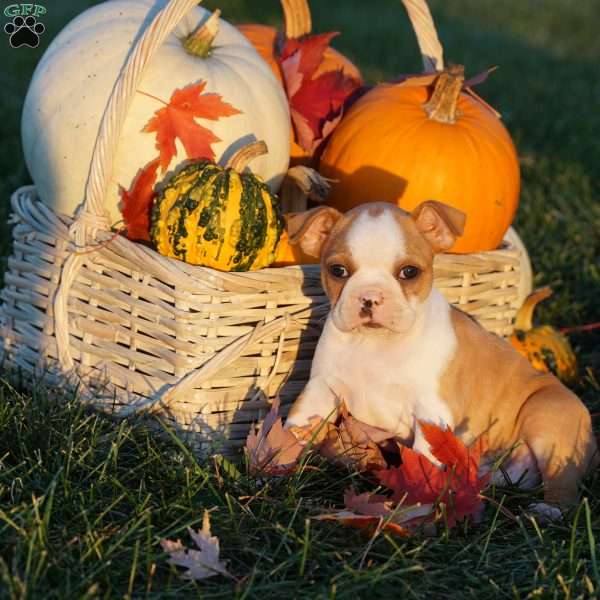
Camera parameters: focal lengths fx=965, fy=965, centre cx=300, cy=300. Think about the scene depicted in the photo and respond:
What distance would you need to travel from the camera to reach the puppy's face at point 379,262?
310cm

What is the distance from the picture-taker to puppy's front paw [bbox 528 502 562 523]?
122 inches

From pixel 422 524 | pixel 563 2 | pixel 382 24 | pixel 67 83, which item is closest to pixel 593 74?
pixel 382 24

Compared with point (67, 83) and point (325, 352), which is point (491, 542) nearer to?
point (325, 352)

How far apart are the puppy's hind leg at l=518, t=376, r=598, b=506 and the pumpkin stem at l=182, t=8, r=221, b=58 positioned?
6.14 ft

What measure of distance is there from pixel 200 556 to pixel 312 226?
4.20ft

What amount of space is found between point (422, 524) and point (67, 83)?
2182 mm

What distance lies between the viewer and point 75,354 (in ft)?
12.4

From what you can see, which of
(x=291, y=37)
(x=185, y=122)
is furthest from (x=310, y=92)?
(x=185, y=122)

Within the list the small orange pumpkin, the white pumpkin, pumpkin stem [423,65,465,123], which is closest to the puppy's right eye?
the white pumpkin

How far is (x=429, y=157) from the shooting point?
13.0ft

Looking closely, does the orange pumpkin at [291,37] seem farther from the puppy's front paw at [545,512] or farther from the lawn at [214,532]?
the puppy's front paw at [545,512]

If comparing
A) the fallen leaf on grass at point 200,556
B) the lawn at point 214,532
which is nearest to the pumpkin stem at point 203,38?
the lawn at point 214,532

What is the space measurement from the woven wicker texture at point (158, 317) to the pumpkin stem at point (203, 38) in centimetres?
45

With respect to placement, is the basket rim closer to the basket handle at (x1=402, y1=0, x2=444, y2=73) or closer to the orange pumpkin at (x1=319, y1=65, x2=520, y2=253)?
the orange pumpkin at (x1=319, y1=65, x2=520, y2=253)
